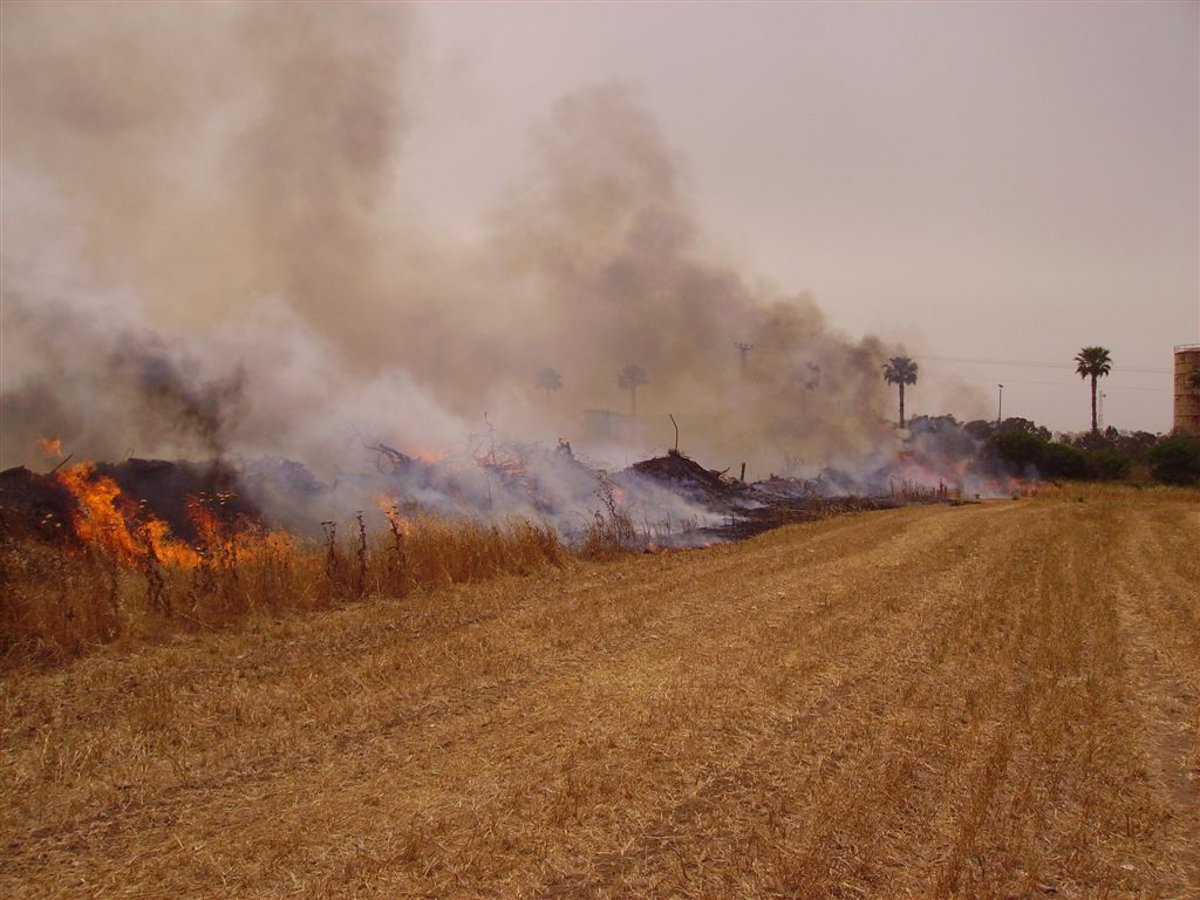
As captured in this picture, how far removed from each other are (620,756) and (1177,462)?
48691mm

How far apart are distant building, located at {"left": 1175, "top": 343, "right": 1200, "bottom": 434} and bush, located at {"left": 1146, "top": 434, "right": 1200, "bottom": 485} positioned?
18541 millimetres

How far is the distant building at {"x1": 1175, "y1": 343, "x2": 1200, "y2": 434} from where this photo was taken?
6044 cm

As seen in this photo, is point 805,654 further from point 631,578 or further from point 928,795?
point 631,578

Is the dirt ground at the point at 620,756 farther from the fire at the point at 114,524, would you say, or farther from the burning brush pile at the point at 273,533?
the fire at the point at 114,524

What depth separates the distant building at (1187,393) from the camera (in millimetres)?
60438

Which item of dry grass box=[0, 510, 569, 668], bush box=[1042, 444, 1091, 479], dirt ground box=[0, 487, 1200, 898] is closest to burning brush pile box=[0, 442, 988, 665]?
dry grass box=[0, 510, 569, 668]

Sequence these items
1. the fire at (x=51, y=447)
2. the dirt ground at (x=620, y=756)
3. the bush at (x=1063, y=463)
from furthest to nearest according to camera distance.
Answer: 1. the bush at (x=1063, y=463)
2. the fire at (x=51, y=447)
3. the dirt ground at (x=620, y=756)

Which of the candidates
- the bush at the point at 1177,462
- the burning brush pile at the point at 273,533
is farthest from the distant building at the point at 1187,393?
the burning brush pile at the point at 273,533

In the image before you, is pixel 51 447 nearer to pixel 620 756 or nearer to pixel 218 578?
pixel 218 578

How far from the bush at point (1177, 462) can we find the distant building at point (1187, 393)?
1854 centimetres

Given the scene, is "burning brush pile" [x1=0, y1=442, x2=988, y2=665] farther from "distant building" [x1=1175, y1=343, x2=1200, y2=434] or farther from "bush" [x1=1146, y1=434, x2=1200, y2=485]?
"distant building" [x1=1175, y1=343, x2=1200, y2=434]

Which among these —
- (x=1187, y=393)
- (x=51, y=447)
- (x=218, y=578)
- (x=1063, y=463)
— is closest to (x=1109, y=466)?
(x=1063, y=463)

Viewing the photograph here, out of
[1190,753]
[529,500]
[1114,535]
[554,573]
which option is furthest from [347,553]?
[1114,535]

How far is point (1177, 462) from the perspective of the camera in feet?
137
